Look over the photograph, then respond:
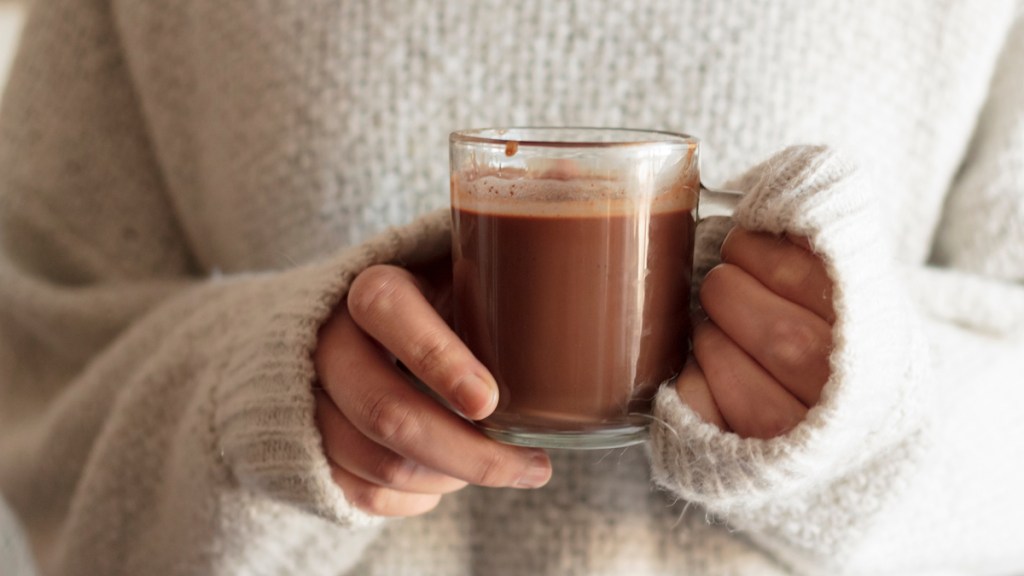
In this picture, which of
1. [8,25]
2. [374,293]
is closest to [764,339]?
[374,293]

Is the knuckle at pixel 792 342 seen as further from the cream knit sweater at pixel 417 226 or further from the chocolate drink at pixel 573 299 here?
the cream knit sweater at pixel 417 226

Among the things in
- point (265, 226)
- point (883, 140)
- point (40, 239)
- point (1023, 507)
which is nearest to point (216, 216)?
point (265, 226)

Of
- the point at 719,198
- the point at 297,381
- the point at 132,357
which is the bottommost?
the point at 132,357

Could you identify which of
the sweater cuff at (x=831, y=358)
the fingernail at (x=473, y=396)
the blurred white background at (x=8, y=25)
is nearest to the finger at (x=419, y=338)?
the fingernail at (x=473, y=396)

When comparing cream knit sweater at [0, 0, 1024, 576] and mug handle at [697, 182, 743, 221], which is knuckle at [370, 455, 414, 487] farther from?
mug handle at [697, 182, 743, 221]

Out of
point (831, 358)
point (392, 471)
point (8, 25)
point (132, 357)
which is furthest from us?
point (8, 25)

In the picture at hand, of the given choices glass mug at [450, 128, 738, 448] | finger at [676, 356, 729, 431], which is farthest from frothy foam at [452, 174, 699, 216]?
finger at [676, 356, 729, 431]

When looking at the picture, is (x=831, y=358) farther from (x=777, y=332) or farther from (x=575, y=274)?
(x=575, y=274)
